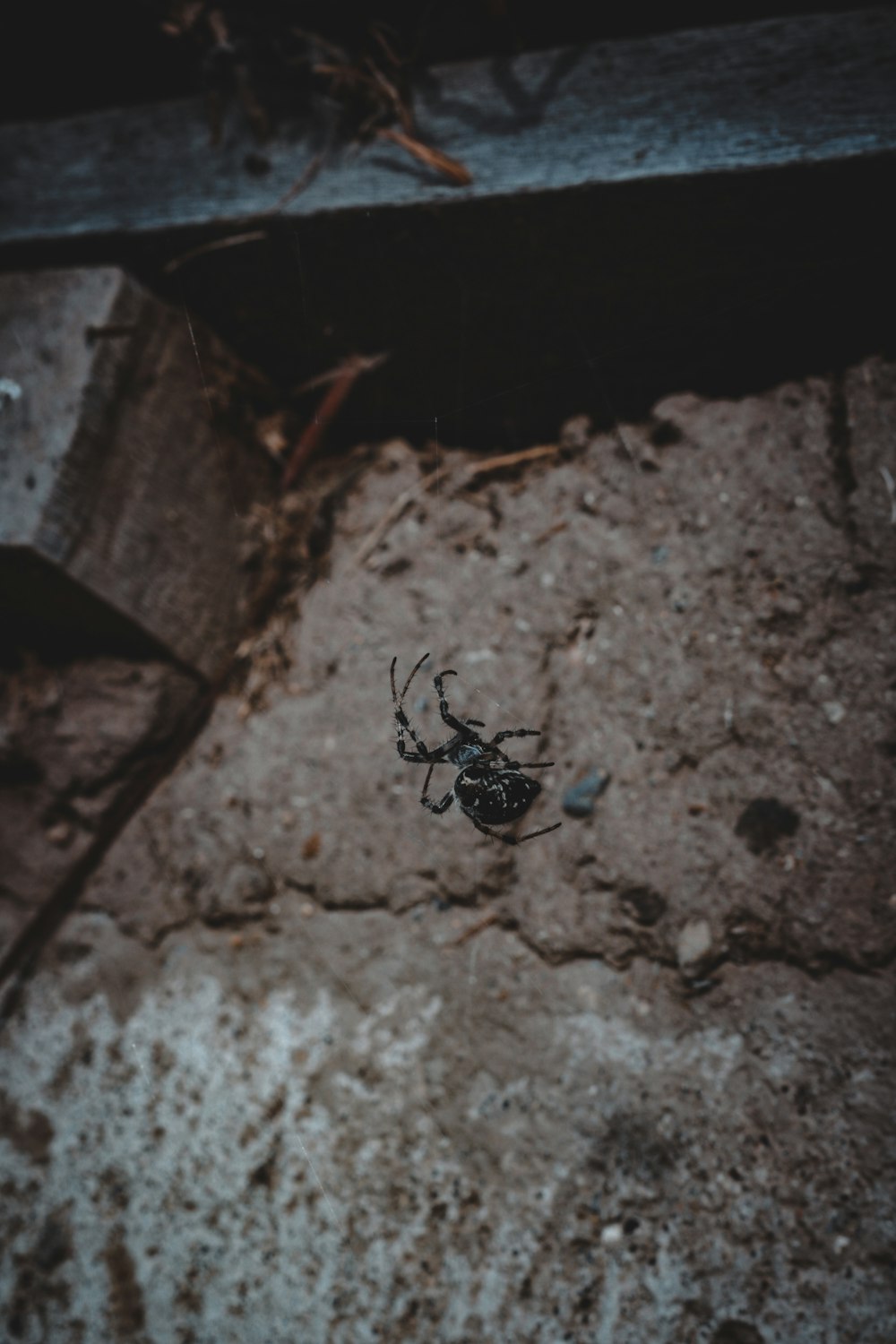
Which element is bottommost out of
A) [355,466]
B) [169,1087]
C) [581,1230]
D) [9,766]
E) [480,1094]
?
[169,1087]

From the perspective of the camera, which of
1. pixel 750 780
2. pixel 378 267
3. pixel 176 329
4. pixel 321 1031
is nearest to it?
pixel 750 780

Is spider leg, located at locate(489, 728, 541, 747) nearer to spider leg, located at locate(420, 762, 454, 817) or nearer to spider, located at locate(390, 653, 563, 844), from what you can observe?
spider, located at locate(390, 653, 563, 844)

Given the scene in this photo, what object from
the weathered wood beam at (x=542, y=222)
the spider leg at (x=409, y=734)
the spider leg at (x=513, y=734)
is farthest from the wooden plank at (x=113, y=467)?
the spider leg at (x=513, y=734)

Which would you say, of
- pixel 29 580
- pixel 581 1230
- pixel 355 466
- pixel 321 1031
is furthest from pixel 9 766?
pixel 581 1230

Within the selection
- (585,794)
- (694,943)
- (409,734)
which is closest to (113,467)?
(409,734)

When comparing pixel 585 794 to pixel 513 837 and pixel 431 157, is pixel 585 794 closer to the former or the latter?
pixel 513 837

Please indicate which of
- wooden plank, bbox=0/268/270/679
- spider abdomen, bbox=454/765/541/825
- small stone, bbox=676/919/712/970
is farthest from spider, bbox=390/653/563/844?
wooden plank, bbox=0/268/270/679

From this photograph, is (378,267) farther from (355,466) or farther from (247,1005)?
(247,1005)
